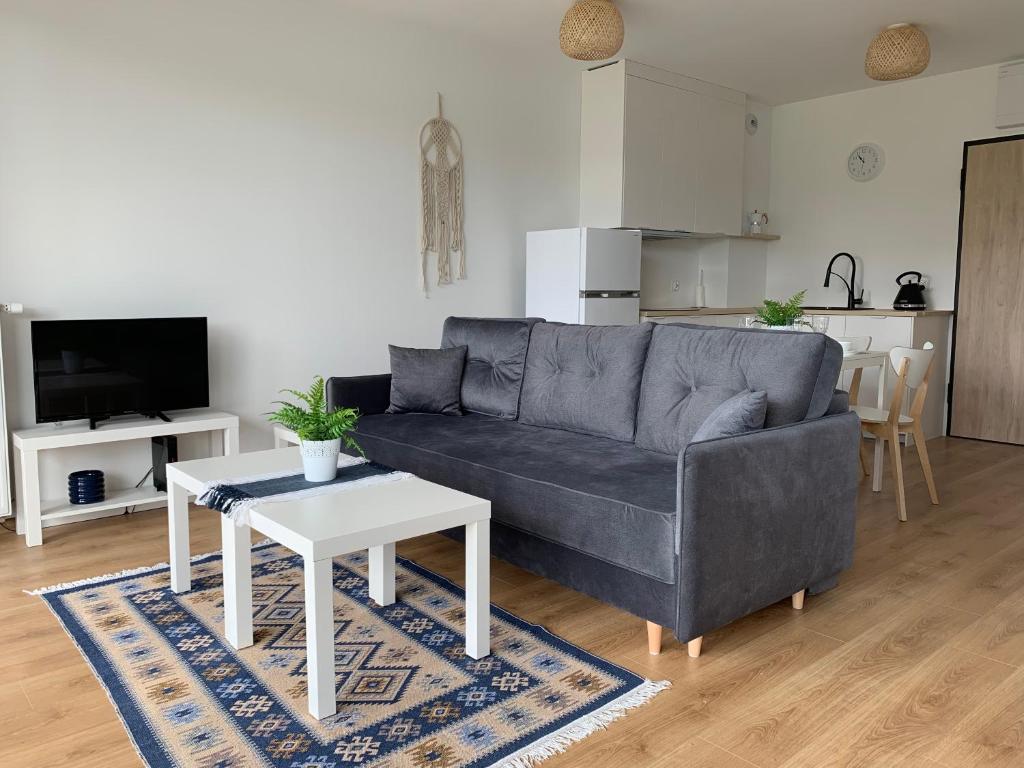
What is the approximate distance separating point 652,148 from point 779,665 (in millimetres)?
4099

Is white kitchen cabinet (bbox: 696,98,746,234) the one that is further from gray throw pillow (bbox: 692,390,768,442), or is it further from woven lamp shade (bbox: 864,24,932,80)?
gray throw pillow (bbox: 692,390,768,442)

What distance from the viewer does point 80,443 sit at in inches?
134

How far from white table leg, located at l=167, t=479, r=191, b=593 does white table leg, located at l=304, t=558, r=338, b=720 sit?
1007mm

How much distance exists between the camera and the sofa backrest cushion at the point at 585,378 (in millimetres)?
3217

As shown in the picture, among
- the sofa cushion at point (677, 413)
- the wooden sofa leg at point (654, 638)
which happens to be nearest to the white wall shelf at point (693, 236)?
the sofa cushion at point (677, 413)

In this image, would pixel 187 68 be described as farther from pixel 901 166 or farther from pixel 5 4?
pixel 901 166

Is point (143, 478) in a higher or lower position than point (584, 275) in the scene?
lower

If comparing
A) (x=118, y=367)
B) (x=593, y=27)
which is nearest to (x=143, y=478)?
(x=118, y=367)

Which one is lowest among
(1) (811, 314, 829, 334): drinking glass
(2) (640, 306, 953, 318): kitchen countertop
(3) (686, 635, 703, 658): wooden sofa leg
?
(3) (686, 635, 703, 658): wooden sofa leg

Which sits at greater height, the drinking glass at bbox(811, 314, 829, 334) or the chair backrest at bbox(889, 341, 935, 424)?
the drinking glass at bbox(811, 314, 829, 334)

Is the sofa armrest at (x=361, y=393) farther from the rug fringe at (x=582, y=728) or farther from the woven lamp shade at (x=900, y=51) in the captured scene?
the woven lamp shade at (x=900, y=51)

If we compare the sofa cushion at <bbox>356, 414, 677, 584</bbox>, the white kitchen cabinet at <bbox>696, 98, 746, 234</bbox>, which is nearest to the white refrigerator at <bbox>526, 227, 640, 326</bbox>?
the white kitchen cabinet at <bbox>696, 98, 746, 234</bbox>

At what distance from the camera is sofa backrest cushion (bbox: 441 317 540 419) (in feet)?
12.4

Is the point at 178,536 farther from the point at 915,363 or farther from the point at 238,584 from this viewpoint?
the point at 915,363
